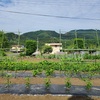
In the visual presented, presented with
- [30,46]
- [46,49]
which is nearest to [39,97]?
[30,46]

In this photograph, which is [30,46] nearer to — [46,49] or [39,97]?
[46,49]

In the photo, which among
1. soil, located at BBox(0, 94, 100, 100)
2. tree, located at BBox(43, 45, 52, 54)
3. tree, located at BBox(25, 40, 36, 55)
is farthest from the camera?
tree, located at BBox(43, 45, 52, 54)

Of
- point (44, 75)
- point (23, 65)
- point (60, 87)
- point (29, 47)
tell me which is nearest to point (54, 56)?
point (29, 47)

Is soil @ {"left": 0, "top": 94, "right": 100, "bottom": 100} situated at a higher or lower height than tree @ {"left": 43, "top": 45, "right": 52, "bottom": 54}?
lower

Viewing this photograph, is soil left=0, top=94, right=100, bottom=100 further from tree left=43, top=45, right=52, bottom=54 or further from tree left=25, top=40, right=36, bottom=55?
tree left=43, top=45, right=52, bottom=54

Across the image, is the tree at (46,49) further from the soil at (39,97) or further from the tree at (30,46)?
the soil at (39,97)

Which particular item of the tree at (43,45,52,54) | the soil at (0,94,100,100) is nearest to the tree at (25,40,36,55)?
the tree at (43,45,52,54)

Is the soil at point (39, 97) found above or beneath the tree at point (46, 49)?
beneath

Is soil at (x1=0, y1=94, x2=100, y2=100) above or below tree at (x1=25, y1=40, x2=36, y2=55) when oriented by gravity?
below

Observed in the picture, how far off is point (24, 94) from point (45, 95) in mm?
644

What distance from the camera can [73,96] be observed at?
20.3ft

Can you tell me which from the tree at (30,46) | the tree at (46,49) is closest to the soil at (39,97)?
the tree at (30,46)

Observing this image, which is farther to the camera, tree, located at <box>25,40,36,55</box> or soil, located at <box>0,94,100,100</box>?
tree, located at <box>25,40,36,55</box>

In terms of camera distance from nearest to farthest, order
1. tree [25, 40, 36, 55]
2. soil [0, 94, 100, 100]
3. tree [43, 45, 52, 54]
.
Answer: soil [0, 94, 100, 100] → tree [25, 40, 36, 55] → tree [43, 45, 52, 54]
